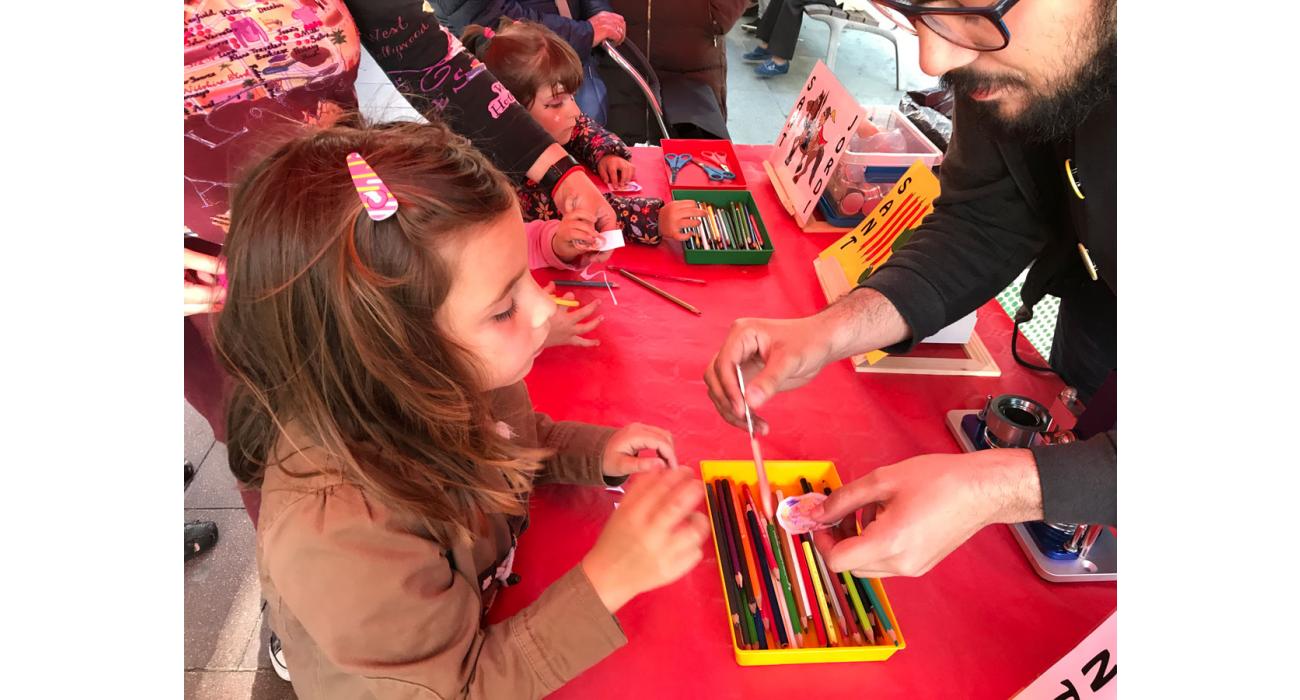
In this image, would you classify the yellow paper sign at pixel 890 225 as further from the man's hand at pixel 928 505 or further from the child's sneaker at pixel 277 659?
the child's sneaker at pixel 277 659

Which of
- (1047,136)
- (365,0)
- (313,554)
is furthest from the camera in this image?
(365,0)

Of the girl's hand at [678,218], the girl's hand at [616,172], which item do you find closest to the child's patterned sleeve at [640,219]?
the girl's hand at [678,218]

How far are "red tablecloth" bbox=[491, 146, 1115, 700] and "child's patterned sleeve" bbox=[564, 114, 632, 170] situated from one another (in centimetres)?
47

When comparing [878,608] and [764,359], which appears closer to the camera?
[878,608]

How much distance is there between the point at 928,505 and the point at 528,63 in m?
1.76

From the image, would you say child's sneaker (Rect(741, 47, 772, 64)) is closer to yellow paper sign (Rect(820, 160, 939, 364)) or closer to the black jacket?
yellow paper sign (Rect(820, 160, 939, 364))

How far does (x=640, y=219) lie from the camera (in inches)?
65.6

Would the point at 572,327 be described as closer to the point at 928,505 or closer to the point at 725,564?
the point at 725,564

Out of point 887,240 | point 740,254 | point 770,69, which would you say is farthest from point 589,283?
point 770,69

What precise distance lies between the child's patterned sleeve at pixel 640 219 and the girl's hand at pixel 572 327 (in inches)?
13.3

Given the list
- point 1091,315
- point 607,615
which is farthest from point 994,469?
point 1091,315
